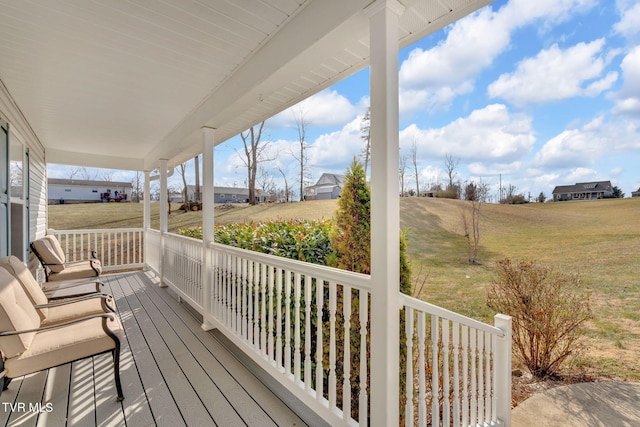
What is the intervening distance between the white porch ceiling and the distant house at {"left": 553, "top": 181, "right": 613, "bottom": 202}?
4.70m

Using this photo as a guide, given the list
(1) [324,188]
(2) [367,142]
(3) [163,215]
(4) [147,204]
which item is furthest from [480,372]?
(4) [147,204]

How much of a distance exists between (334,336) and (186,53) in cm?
253

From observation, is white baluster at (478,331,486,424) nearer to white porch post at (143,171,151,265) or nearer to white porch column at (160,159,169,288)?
white porch column at (160,159,169,288)

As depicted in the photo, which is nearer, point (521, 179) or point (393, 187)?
point (393, 187)

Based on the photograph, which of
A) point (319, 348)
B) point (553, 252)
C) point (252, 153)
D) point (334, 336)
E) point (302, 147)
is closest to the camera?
point (334, 336)

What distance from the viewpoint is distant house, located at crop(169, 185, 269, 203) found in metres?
10.7

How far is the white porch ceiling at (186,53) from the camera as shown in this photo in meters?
1.78

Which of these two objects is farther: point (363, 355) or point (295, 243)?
point (295, 243)

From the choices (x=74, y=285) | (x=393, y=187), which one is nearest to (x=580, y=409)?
(x=393, y=187)

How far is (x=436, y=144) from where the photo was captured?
724 cm

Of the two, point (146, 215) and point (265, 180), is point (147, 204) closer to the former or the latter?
point (146, 215)

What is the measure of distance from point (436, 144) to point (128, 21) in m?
6.81

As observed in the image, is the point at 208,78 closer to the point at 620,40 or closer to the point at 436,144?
the point at 620,40

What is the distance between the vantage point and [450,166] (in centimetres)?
686
